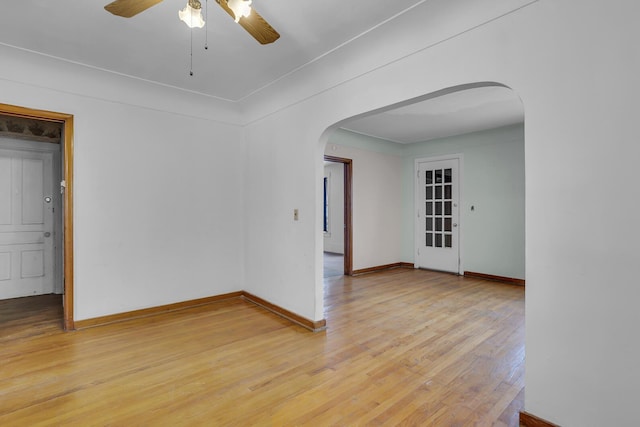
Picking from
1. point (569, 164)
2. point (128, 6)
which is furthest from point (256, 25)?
point (569, 164)

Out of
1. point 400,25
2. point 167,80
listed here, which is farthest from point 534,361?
point 167,80

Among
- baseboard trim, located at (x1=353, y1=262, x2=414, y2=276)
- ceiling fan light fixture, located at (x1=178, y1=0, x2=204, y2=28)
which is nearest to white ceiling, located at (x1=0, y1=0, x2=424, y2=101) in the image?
ceiling fan light fixture, located at (x1=178, y1=0, x2=204, y2=28)

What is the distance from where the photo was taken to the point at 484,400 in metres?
2.00

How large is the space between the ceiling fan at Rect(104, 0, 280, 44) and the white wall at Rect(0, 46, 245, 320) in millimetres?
1888

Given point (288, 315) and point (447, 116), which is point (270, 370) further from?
point (447, 116)

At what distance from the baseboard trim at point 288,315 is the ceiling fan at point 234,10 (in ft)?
8.28

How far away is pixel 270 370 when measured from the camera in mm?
2361

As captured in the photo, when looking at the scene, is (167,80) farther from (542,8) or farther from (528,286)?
(528,286)

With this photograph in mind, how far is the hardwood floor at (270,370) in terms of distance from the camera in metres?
1.86

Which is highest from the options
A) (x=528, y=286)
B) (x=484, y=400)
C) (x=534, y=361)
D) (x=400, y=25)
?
(x=400, y=25)

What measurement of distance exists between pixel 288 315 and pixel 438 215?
3.90 metres

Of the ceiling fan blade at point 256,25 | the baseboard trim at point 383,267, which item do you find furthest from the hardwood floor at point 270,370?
the ceiling fan blade at point 256,25

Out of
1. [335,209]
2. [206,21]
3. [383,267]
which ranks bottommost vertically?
[383,267]

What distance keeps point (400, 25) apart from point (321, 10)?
577 millimetres
